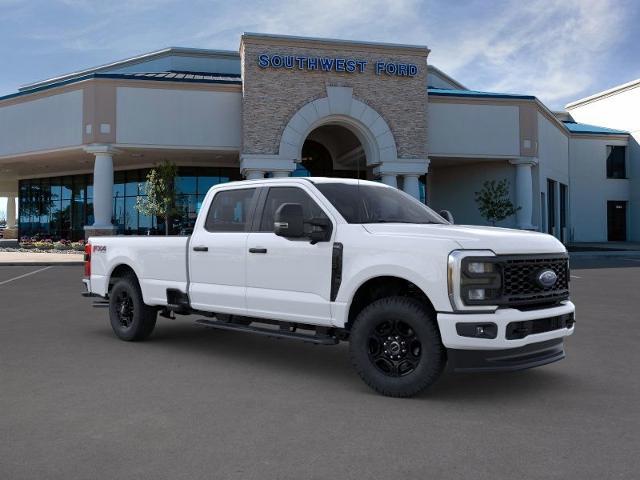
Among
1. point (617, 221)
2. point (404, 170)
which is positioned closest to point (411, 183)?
point (404, 170)

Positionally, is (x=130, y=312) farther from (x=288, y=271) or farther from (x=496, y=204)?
(x=496, y=204)

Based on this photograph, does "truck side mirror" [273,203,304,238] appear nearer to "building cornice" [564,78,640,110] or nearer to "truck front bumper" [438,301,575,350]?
"truck front bumper" [438,301,575,350]

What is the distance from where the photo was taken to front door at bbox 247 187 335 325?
6.07 m

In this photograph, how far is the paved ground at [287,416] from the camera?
3881mm

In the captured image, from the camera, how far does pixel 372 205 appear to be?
22.0 ft

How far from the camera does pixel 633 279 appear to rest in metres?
17.5

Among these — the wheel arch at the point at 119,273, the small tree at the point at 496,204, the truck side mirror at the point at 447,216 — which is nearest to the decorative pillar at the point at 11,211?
the small tree at the point at 496,204

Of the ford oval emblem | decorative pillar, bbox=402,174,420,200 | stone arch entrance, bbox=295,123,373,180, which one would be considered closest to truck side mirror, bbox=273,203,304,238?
the ford oval emblem

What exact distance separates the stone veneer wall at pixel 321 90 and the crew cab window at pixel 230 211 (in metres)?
20.7

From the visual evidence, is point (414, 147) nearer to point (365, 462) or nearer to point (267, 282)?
point (267, 282)

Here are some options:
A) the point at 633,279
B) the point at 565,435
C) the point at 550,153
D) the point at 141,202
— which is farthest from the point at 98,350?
the point at 550,153

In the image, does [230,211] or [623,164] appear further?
[623,164]

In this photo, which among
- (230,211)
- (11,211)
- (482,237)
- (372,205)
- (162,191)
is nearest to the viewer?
(482,237)

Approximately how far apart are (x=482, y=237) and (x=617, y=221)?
45.4 meters
